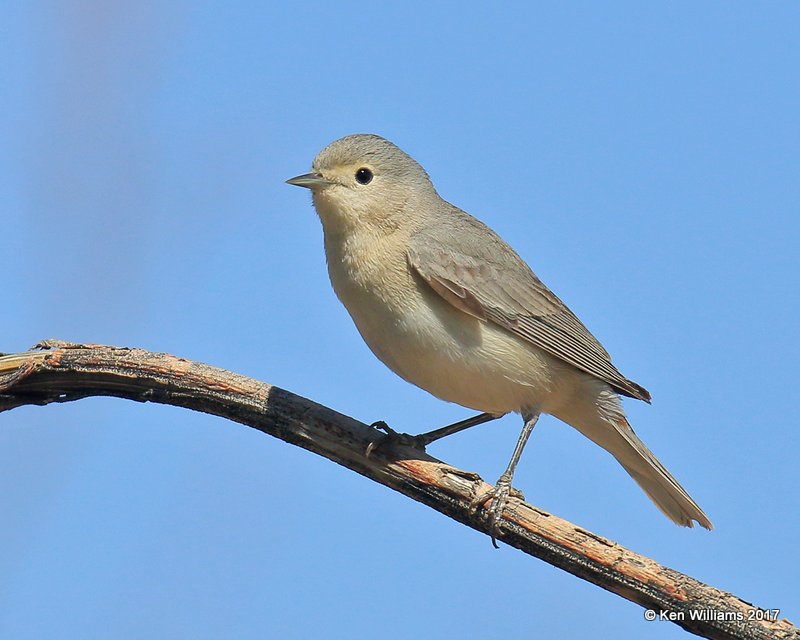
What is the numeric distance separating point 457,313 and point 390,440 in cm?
93

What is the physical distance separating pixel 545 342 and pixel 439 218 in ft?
3.61

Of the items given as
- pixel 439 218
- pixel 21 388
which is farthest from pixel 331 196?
pixel 21 388

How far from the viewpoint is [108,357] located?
5520 mm

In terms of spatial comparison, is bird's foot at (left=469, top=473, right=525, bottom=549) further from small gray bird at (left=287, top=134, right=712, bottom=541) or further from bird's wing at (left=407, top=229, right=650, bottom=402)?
bird's wing at (left=407, top=229, right=650, bottom=402)

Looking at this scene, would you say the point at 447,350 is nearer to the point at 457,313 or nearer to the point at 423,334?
the point at 423,334

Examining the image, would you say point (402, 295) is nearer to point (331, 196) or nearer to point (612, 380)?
point (331, 196)

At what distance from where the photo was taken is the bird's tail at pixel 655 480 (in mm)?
6566

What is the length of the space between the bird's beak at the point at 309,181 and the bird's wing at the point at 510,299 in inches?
26.5

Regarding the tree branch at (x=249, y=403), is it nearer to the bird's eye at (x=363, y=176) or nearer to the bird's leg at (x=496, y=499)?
the bird's leg at (x=496, y=499)

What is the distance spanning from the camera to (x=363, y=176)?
6.54m

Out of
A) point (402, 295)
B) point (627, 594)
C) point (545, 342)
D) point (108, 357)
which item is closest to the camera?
point (627, 594)

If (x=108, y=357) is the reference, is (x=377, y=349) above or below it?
above

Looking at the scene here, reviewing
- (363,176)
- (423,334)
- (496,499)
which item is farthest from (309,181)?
(496,499)

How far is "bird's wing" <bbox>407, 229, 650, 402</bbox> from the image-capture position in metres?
6.13
